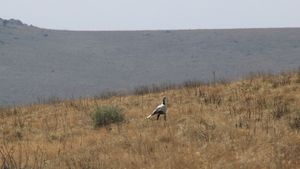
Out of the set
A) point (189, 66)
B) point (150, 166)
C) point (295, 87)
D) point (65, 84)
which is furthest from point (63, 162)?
point (189, 66)

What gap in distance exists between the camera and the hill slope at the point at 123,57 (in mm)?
60219

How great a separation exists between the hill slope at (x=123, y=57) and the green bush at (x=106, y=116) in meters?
43.5

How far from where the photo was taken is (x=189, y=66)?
2697 inches

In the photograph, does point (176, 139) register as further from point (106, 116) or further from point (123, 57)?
point (123, 57)

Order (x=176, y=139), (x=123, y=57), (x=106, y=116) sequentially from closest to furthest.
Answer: (x=176, y=139) < (x=106, y=116) < (x=123, y=57)

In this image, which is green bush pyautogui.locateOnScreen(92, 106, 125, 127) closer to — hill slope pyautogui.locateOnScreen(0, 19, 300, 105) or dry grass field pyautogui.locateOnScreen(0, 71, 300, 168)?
dry grass field pyautogui.locateOnScreen(0, 71, 300, 168)

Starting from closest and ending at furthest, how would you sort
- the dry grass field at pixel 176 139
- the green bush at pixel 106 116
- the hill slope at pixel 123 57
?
1. the dry grass field at pixel 176 139
2. the green bush at pixel 106 116
3. the hill slope at pixel 123 57

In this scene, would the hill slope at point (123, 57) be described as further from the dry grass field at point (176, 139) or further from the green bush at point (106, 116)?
the green bush at point (106, 116)

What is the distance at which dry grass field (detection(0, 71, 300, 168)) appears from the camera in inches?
200

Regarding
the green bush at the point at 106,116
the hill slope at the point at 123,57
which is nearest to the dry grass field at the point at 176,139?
the green bush at the point at 106,116

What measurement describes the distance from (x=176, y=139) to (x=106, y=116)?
3344 mm

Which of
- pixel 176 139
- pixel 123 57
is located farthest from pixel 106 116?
pixel 123 57

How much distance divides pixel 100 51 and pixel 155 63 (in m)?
16.9

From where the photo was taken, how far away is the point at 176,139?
6.27m
